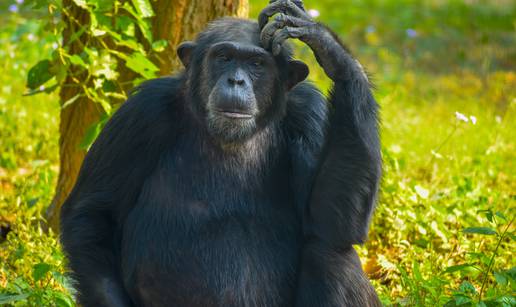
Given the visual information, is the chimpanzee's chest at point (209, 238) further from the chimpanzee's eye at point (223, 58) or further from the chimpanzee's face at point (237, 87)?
the chimpanzee's eye at point (223, 58)

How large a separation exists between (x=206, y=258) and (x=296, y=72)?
1116mm

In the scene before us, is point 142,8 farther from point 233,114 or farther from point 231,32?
point 233,114

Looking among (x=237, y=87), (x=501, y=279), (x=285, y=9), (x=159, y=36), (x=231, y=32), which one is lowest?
(x=501, y=279)

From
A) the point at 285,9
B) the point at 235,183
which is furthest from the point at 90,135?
the point at 285,9

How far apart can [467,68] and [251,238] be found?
32.6 ft

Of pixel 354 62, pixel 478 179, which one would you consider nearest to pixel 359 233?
pixel 354 62

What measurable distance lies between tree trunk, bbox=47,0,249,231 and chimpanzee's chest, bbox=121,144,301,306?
1.85 metres

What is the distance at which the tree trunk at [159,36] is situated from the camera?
673cm

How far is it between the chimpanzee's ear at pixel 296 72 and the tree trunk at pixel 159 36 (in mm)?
1779

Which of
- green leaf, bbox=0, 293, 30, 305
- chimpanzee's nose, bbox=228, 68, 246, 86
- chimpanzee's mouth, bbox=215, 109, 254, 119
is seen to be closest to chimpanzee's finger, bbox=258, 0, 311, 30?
chimpanzee's nose, bbox=228, 68, 246, 86

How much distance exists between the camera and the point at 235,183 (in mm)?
5066

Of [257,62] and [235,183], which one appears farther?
[235,183]

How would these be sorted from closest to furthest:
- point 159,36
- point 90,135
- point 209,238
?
point 209,238 → point 90,135 → point 159,36

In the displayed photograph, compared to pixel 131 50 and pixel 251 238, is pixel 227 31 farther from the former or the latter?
pixel 131 50
